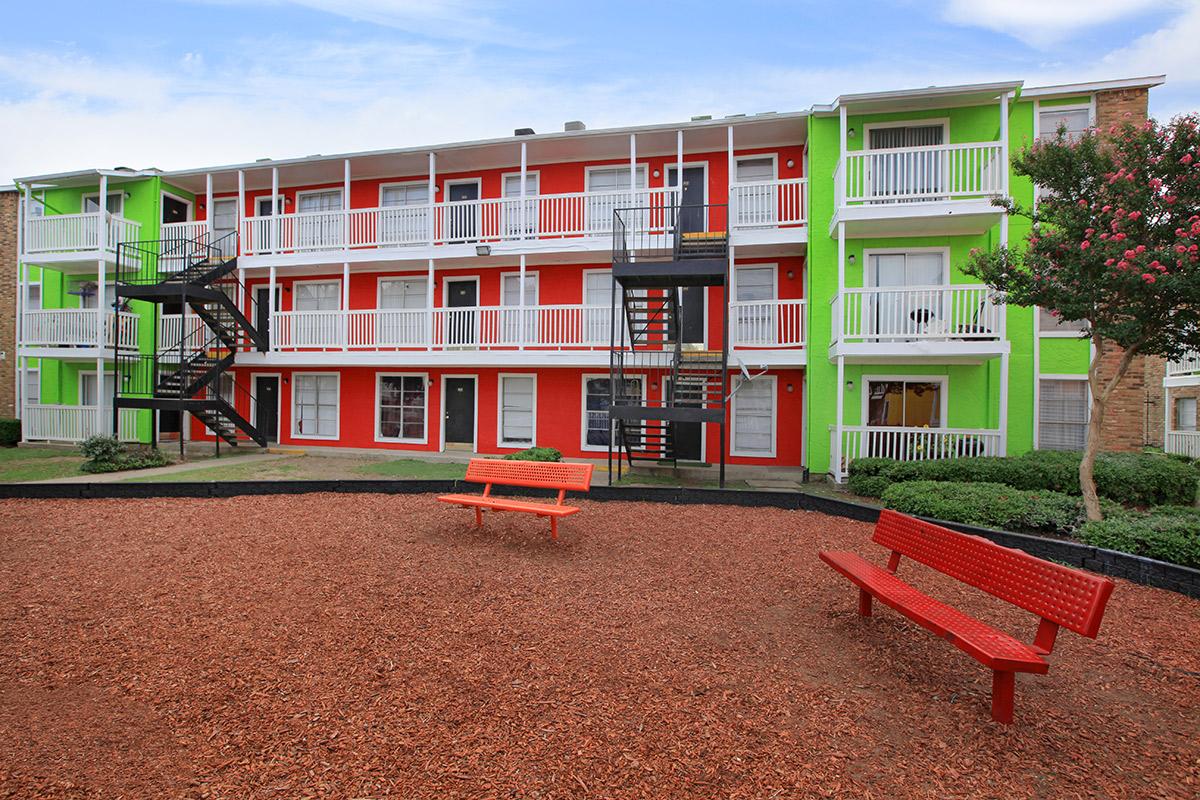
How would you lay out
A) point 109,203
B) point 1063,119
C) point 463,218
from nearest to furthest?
1. point 1063,119
2. point 463,218
3. point 109,203

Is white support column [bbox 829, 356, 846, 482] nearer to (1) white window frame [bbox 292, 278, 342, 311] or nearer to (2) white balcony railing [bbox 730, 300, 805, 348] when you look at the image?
(2) white balcony railing [bbox 730, 300, 805, 348]

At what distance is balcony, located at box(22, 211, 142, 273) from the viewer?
17219mm

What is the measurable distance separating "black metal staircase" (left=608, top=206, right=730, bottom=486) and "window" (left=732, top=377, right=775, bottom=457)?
1.19 meters

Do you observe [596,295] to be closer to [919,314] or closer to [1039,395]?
[919,314]

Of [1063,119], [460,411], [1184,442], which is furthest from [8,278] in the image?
[1184,442]

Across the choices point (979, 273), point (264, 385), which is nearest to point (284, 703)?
point (979, 273)

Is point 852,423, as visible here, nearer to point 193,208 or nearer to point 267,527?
point 267,527

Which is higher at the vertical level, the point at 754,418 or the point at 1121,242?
the point at 1121,242

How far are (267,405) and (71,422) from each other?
18.5 ft

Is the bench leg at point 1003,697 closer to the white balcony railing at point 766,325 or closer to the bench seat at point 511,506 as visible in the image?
the bench seat at point 511,506

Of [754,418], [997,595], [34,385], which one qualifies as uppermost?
[34,385]

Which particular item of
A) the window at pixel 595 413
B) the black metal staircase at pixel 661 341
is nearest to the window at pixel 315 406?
the window at pixel 595 413

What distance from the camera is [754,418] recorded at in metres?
14.6

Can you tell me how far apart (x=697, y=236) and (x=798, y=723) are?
10.5 m
